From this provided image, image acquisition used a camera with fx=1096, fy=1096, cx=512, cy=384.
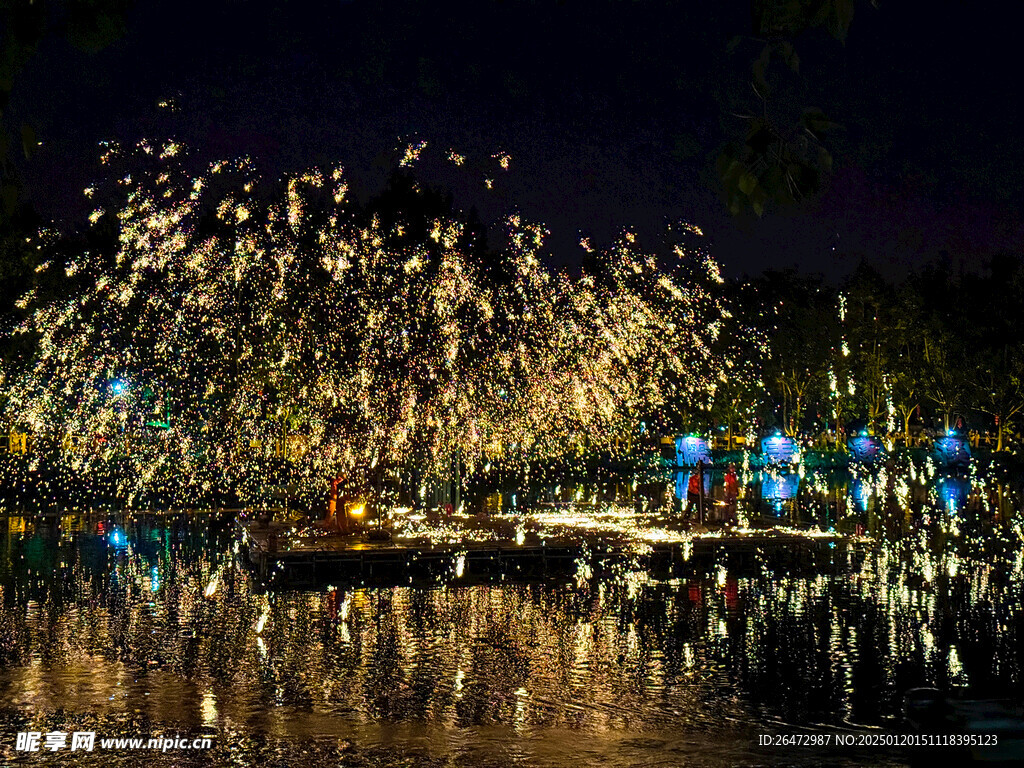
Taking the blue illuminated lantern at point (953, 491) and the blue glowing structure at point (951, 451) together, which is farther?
the blue glowing structure at point (951, 451)

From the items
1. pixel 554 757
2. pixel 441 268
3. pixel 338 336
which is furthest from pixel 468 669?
pixel 441 268

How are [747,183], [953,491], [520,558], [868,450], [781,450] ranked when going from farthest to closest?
[868,450]
[781,450]
[953,491]
[520,558]
[747,183]

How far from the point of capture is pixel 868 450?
94.0 m

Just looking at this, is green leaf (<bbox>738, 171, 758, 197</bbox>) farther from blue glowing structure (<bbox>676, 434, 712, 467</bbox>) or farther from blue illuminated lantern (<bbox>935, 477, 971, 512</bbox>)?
blue glowing structure (<bbox>676, 434, 712, 467</bbox>)

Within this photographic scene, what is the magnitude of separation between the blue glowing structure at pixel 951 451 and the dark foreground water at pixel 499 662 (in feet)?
203

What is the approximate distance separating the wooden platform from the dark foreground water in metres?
1.05

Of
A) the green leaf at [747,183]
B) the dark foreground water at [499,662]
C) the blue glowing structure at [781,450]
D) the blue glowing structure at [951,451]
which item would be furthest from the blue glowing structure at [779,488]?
the green leaf at [747,183]

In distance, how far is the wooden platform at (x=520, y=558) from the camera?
2516cm

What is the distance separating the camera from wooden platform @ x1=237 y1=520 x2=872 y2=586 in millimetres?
25156

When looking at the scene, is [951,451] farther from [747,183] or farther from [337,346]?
[747,183]

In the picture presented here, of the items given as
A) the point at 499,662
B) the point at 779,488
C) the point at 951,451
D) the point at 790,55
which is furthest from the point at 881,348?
the point at 790,55

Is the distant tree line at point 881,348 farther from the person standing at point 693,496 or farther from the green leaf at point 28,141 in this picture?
the green leaf at point 28,141

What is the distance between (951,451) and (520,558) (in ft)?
234

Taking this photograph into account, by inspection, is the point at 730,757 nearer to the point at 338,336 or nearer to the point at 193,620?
the point at 193,620
